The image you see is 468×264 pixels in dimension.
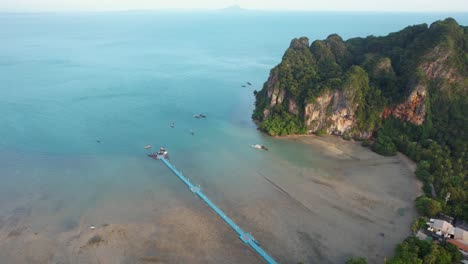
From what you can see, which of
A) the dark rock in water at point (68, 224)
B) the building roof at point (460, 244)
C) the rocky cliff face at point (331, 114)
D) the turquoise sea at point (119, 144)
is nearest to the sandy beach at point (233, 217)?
the dark rock in water at point (68, 224)

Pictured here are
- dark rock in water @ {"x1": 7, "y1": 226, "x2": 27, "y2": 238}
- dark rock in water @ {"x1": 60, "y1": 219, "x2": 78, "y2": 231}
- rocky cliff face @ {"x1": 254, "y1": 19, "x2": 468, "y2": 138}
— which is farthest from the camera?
rocky cliff face @ {"x1": 254, "y1": 19, "x2": 468, "y2": 138}

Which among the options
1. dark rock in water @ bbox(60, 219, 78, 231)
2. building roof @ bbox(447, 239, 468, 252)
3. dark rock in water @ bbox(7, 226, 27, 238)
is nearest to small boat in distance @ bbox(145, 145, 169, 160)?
dark rock in water @ bbox(60, 219, 78, 231)

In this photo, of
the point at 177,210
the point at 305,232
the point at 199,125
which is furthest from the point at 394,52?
the point at 177,210

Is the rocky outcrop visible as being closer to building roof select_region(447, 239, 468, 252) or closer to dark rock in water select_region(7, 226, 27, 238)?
building roof select_region(447, 239, 468, 252)

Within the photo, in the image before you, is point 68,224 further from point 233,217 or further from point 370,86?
point 370,86

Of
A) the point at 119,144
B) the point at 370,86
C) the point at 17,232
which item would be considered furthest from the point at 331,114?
the point at 17,232

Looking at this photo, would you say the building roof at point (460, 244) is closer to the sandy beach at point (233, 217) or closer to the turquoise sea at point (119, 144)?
the sandy beach at point (233, 217)
